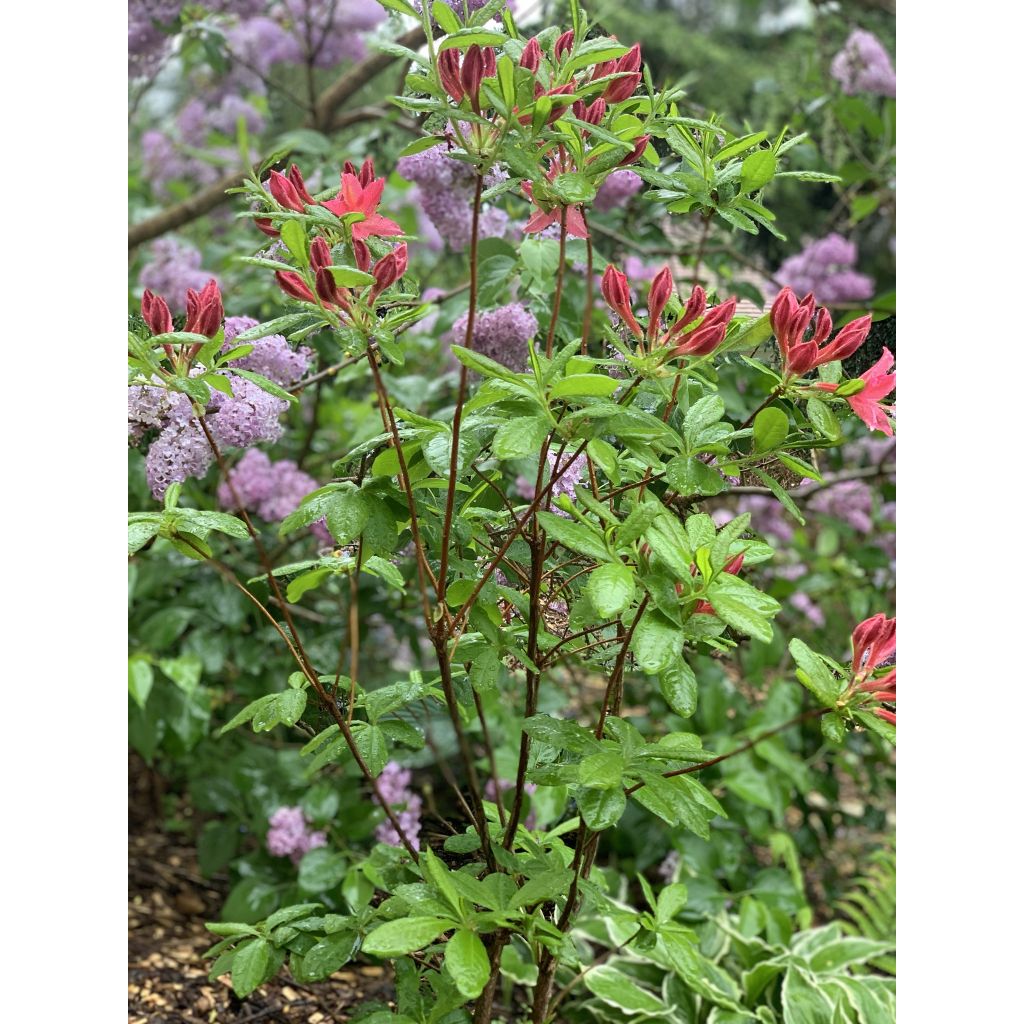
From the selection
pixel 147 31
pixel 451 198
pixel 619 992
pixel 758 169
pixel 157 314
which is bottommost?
pixel 619 992

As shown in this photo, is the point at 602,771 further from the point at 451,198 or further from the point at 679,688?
the point at 451,198

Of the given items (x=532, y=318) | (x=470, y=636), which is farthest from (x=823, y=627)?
(x=470, y=636)

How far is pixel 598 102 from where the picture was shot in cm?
85

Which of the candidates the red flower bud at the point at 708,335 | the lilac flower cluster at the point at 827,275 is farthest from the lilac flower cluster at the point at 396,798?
the lilac flower cluster at the point at 827,275

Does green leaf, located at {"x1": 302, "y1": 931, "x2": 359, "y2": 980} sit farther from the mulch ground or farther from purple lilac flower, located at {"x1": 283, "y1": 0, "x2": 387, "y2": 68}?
purple lilac flower, located at {"x1": 283, "y1": 0, "x2": 387, "y2": 68}

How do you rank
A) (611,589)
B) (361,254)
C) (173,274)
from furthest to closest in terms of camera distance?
(173,274), (361,254), (611,589)

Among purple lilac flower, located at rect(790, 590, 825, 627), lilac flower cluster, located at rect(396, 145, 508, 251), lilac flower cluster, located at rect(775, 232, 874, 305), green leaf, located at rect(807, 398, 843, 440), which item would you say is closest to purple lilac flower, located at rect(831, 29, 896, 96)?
lilac flower cluster, located at rect(775, 232, 874, 305)

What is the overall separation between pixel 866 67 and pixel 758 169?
1.58 m

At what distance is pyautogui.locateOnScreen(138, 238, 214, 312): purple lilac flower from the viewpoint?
204 centimetres

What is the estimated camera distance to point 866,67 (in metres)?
2.28

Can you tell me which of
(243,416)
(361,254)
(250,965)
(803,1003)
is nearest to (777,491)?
(361,254)

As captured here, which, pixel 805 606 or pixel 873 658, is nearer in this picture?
pixel 873 658

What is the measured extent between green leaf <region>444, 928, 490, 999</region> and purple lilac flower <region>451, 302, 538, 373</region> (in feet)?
2.23

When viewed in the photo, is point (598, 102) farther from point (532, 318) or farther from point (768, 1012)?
point (768, 1012)
